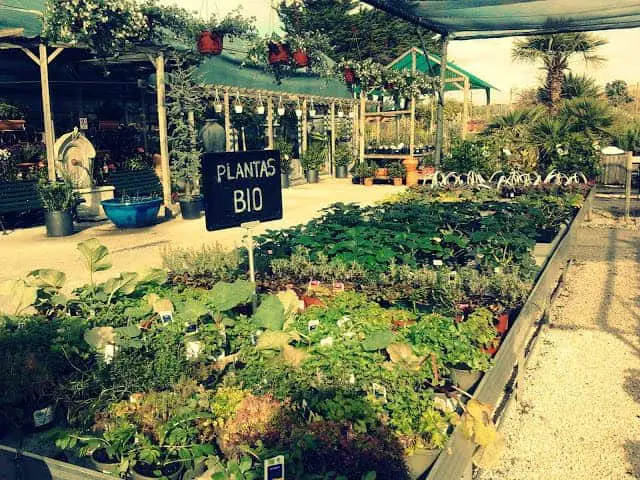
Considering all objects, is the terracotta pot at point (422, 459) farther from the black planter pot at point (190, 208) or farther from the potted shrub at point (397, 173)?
the potted shrub at point (397, 173)

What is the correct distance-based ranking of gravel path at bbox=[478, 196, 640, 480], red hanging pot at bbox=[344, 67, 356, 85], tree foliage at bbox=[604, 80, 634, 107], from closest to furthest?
gravel path at bbox=[478, 196, 640, 480] → red hanging pot at bbox=[344, 67, 356, 85] → tree foliage at bbox=[604, 80, 634, 107]

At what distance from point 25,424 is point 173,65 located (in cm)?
862

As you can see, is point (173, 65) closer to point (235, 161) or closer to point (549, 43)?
point (235, 161)

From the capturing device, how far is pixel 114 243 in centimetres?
796

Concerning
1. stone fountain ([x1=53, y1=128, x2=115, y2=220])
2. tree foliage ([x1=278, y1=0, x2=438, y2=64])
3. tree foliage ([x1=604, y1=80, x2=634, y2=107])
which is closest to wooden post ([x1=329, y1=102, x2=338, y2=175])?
stone fountain ([x1=53, y1=128, x2=115, y2=220])

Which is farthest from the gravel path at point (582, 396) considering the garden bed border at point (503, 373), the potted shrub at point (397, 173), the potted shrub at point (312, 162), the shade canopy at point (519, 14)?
the potted shrub at point (312, 162)

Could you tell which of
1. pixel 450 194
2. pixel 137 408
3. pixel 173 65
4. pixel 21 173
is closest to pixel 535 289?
pixel 137 408

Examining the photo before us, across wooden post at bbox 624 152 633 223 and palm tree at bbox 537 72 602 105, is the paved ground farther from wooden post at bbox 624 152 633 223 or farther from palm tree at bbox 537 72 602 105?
palm tree at bbox 537 72 602 105

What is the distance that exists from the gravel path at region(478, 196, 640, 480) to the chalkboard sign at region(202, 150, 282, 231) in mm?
1713

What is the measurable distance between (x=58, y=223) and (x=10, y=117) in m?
3.33

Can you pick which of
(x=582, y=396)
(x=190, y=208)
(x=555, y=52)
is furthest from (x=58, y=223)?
(x=555, y=52)

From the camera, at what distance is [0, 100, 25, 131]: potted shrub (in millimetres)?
10164

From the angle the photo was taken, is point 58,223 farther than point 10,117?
No

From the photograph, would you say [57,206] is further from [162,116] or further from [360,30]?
[360,30]
